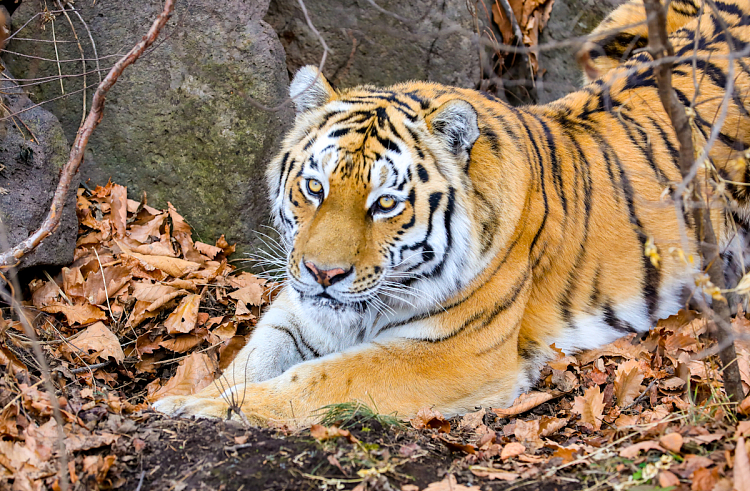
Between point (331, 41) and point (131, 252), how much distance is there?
232 centimetres

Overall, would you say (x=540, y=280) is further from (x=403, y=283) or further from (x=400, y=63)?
(x=400, y=63)

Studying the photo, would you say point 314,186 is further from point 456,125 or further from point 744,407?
point 744,407

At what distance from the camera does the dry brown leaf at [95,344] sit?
11.5 ft

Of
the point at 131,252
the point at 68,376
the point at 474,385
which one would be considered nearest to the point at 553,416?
the point at 474,385

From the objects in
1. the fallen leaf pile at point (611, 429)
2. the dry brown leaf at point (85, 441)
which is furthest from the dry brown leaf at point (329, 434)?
the dry brown leaf at point (85, 441)

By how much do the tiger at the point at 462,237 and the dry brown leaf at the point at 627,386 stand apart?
40 centimetres

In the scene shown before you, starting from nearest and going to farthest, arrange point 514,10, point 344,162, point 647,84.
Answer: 1. point 344,162
2. point 647,84
3. point 514,10

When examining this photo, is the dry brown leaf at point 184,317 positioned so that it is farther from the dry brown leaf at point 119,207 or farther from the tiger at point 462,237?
the dry brown leaf at point 119,207

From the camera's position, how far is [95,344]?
3578mm

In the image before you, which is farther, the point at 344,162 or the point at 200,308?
the point at 200,308

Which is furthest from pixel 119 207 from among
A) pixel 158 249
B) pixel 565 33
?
pixel 565 33

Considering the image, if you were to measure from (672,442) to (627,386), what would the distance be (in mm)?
981

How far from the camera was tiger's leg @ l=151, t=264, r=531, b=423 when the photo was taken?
2.96 metres

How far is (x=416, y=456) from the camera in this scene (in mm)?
2508
